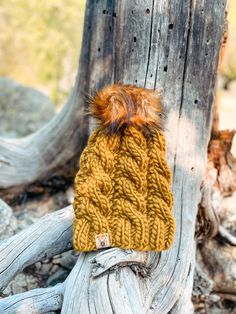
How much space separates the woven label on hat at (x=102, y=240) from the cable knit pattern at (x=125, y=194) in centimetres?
2

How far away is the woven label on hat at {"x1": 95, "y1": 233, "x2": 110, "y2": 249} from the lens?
6.54ft

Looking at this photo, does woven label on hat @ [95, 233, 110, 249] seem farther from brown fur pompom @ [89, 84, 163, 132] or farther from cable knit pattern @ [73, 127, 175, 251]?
brown fur pompom @ [89, 84, 163, 132]

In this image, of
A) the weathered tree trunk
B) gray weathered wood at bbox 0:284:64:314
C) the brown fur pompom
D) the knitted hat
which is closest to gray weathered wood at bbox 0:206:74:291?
the weathered tree trunk

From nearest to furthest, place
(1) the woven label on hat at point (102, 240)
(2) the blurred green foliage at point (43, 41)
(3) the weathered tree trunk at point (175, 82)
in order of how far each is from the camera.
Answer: (1) the woven label on hat at point (102, 240) < (3) the weathered tree trunk at point (175, 82) < (2) the blurred green foliage at point (43, 41)

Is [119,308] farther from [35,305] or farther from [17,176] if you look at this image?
[17,176]

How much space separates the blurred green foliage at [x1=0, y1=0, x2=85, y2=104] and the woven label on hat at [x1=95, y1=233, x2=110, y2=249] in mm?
6274

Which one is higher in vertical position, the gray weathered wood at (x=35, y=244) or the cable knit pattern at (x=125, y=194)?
the cable knit pattern at (x=125, y=194)

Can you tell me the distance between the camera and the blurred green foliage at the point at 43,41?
783cm

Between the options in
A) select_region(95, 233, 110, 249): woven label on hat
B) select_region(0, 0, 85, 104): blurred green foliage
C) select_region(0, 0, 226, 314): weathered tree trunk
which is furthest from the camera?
select_region(0, 0, 85, 104): blurred green foliage

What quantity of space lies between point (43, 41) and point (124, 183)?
642 cm

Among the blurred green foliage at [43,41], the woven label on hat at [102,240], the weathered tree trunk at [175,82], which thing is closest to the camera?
the woven label on hat at [102,240]

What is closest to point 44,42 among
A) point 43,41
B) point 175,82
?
point 43,41

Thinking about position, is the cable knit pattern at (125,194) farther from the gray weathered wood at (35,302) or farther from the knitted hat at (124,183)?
the gray weathered wood at (35,302)

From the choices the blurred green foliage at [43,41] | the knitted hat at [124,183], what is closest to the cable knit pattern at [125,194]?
the knitted hat at [124,183]
